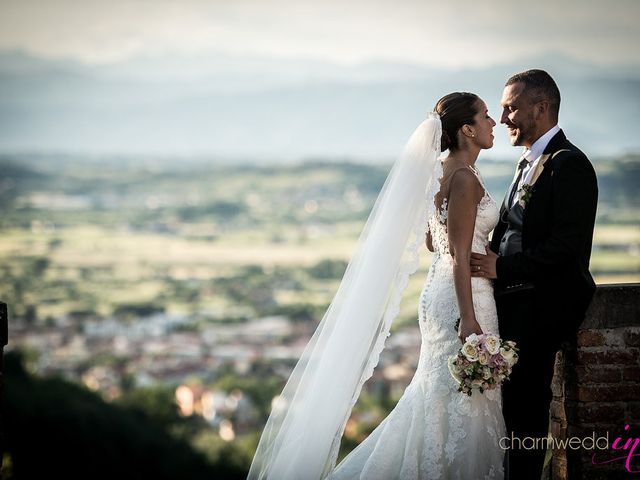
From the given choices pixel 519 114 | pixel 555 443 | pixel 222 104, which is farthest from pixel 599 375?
pixel 222 104

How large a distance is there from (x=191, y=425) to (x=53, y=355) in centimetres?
1350

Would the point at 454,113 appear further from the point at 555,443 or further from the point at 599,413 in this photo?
the point at 555,443

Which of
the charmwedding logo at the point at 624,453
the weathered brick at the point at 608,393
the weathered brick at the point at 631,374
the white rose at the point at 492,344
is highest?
the white rose at the point at 492,344

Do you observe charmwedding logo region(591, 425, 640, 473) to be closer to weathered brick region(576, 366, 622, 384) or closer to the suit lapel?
weathered brick region(576, 366, 622, 384)

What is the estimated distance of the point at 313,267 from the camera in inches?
1788

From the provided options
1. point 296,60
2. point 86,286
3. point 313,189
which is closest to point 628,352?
point 86,286

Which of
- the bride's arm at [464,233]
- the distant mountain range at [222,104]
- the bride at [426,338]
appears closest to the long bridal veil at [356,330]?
the bride at [426,338]

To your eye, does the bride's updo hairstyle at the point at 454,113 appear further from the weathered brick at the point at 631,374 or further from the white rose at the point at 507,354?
the weathered brick at the point at 631,374

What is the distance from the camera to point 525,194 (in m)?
3.78

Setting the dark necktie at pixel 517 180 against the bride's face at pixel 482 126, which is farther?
the dark necktie at pixel 517 180

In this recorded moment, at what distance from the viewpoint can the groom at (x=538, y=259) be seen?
3.68 m

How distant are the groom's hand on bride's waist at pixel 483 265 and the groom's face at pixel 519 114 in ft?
1.99

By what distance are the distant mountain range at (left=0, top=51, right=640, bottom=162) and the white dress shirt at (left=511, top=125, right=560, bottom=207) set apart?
53726mm

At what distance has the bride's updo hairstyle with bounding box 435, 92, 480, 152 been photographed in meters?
3.88
